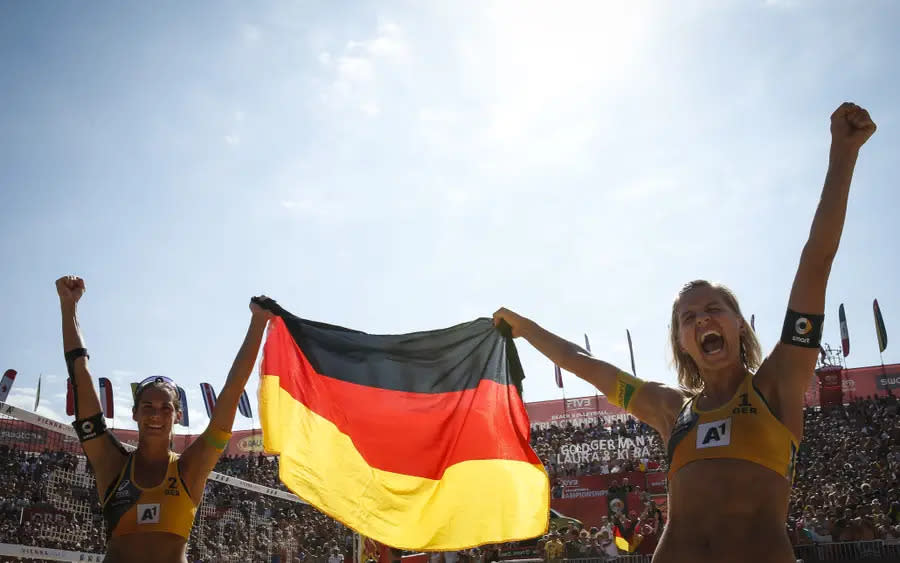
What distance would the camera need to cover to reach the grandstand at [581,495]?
1508cm

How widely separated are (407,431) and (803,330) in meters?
3.46

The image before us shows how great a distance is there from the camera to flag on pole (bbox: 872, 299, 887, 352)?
43406mm

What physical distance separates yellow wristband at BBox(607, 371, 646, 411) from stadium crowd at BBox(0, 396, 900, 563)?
9403mm

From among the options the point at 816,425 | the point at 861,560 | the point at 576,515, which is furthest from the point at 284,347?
the point at 816,425

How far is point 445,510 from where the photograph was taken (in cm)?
520

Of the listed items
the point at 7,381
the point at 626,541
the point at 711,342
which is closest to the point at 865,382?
the point at 626,541

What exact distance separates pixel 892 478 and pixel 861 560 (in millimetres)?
10687

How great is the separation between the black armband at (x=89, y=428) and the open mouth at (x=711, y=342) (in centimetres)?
332

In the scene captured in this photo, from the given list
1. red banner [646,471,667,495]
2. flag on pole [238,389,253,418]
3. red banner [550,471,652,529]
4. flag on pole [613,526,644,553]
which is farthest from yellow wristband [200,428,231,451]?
flag on pole [238,389,253,418]

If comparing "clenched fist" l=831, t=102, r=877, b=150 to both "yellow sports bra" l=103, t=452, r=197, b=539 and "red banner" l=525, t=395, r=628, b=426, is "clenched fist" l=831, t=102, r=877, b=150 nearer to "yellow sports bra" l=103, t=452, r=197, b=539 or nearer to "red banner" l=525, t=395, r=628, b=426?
"yellow sports bra" l=103, t=452, r=197, b=539

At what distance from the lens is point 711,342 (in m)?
3.28

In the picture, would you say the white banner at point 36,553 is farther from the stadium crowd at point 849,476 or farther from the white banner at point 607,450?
the white banner at point 607,450

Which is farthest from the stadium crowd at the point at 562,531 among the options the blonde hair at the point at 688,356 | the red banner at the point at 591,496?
the blonde hair at the point at 688,356

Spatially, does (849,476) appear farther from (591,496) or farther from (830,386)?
(830,386)
